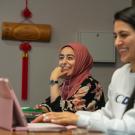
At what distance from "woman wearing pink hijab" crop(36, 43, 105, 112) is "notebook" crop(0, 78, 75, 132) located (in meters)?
1.02

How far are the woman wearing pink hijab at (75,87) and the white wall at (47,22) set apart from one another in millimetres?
859

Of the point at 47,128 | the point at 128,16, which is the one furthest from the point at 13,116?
the point at 128,16

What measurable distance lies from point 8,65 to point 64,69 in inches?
44.3

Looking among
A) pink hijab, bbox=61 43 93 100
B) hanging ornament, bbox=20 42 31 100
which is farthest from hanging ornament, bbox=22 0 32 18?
pink hijab, bbox=61 43 93 100

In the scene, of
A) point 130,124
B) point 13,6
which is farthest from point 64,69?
point 130,124

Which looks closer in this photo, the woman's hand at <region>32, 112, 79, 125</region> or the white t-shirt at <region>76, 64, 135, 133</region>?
the white t-shirt at <region>76, 64, 135, 133</region>

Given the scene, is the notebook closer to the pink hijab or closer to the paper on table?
the paper on table

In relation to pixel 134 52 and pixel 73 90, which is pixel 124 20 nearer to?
pixel 134 52

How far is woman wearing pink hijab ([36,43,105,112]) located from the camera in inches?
102

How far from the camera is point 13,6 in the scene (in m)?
3.87

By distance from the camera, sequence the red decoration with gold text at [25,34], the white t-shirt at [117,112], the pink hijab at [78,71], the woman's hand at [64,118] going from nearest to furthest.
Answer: the white t-shirt at [117,112] < the woman's hand at [64,118] < the pink hijab at [78,71] < the red decoration with gold text at [25,34]

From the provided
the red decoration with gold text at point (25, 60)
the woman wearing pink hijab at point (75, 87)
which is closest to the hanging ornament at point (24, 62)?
the red decoration with gold text at point (25, 60)

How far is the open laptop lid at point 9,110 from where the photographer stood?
141 centimetres

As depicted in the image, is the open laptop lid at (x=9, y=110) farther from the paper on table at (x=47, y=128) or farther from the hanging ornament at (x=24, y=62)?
the hanging ornament at (x=24, y=62)
